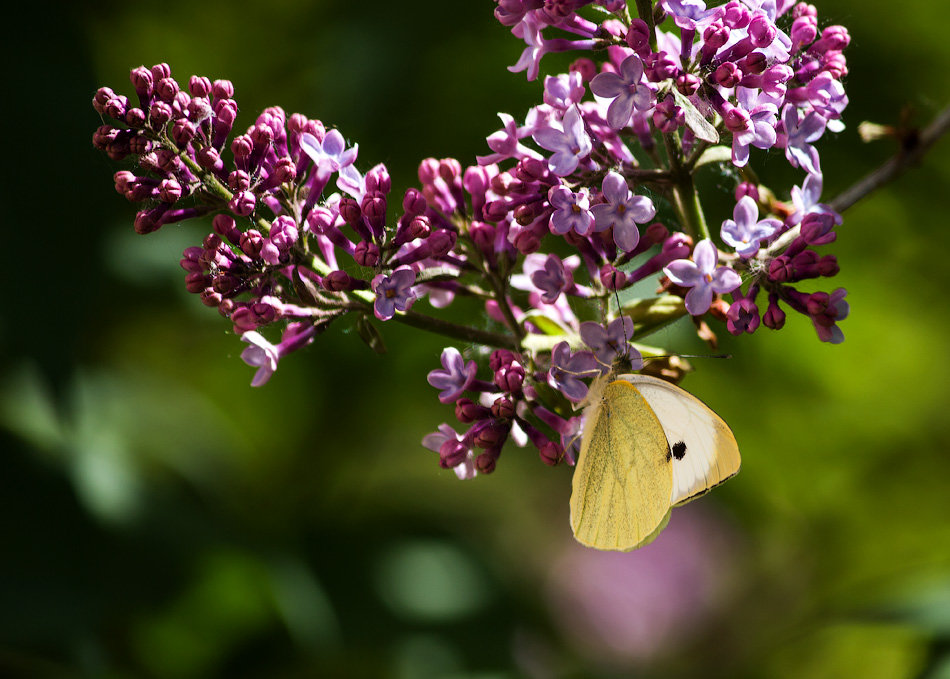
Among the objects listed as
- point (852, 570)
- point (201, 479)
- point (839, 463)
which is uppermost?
point (201, 479)

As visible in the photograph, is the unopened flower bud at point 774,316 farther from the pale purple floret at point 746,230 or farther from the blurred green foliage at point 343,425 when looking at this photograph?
the blurred green foliage at point 343,425

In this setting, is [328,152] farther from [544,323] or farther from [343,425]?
[343,425]

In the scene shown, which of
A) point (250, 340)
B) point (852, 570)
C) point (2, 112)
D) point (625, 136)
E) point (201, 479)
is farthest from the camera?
point (852, 570)

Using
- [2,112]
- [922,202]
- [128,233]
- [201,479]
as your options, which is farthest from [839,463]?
[2,112]

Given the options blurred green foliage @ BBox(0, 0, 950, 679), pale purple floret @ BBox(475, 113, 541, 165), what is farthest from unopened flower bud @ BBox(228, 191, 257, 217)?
blurred green foliage @ BBox(0, 0, 950, 679)

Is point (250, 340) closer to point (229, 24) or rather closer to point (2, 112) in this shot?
point (2, 112)

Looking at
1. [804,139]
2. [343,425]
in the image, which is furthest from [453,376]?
[343,425]

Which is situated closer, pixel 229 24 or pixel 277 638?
pixel 277 638

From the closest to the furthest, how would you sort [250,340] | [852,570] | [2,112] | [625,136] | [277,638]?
[250,340], [625,136], [2,112], [277,638], [852,570]

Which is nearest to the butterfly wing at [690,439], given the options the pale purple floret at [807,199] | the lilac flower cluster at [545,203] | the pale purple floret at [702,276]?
the lilac flower cluster at [545,203]
